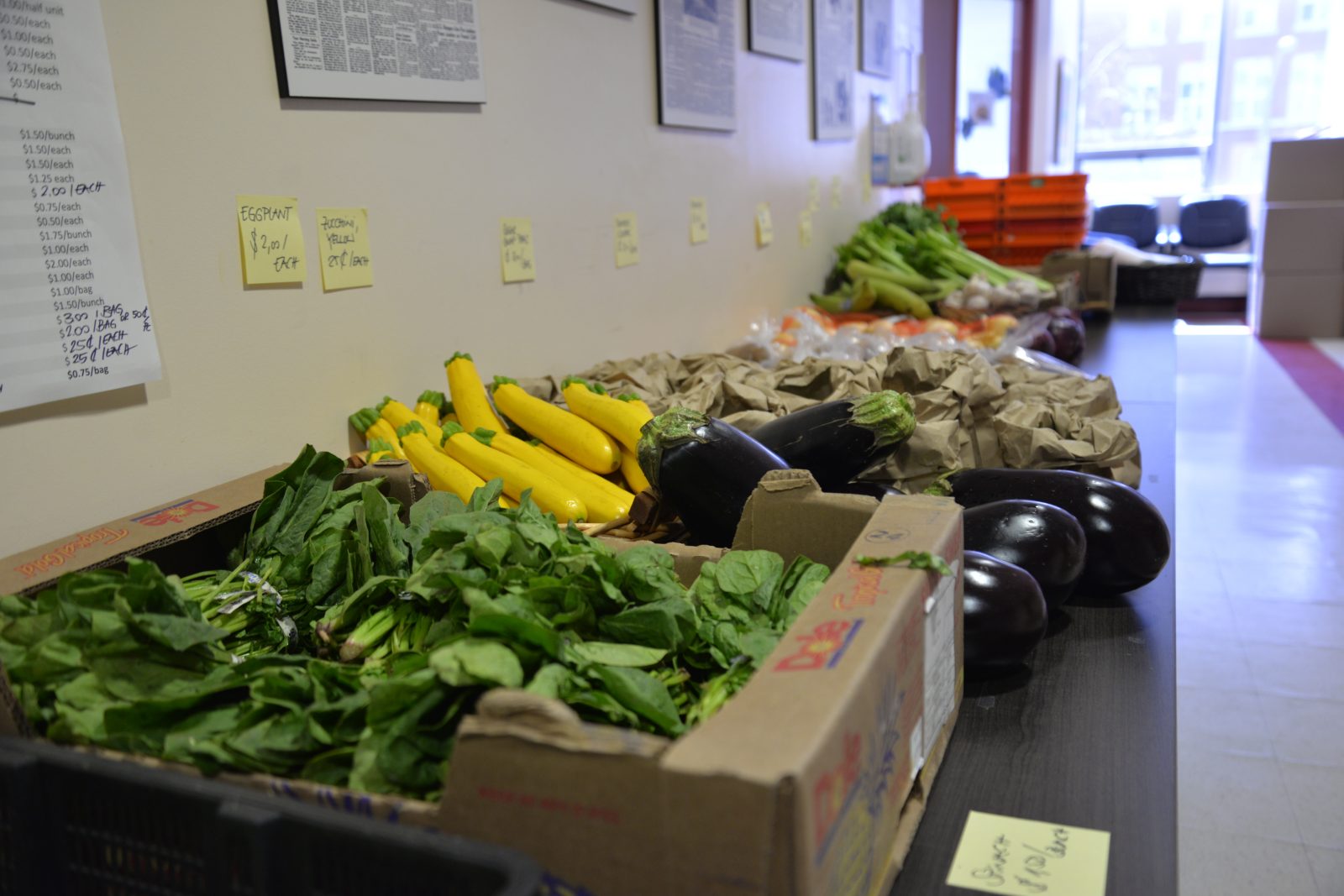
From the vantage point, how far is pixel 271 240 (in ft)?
4.84

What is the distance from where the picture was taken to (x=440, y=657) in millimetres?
710

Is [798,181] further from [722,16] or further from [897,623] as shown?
[897,623]

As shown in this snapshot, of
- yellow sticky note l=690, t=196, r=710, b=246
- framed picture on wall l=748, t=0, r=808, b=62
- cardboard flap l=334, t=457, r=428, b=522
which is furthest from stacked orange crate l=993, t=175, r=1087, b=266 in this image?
cardboard flap l=334, t=457, r=428, b=522

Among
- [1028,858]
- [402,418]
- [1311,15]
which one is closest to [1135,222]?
[1311,15]

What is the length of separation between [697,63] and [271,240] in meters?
1.59

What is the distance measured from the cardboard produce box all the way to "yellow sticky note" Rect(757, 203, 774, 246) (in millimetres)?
2620

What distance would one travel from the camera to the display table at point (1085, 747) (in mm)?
850

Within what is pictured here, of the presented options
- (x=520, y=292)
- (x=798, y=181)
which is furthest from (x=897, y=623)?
(x=798, y=181)

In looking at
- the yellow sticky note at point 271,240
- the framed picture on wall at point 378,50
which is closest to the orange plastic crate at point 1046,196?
the framed picture on wall at point 378,50

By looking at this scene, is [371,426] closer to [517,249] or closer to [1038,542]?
[517,249]

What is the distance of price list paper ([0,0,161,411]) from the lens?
1113mm

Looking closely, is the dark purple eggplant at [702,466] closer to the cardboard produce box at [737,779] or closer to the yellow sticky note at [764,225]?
the cardboard produce box at [737,779]

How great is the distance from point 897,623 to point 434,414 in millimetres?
1196

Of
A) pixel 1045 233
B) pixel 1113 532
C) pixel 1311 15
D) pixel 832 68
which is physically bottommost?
pixel 1113 532
